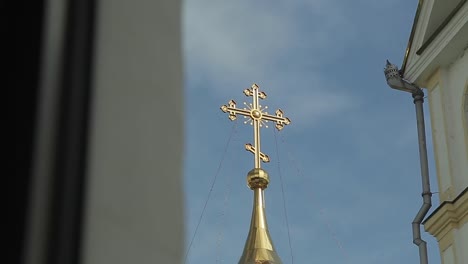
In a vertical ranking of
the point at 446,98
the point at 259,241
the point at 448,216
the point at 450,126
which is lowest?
the point at 448,216

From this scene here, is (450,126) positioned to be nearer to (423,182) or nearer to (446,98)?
(446,98)

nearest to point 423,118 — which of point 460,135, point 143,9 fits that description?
point 460,135

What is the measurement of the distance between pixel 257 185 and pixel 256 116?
4.09 ft

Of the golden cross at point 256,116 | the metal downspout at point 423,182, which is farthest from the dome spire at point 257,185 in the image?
the metal downspout at point 423,182

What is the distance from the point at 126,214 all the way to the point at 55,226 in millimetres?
112

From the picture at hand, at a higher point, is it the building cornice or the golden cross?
the golden cross

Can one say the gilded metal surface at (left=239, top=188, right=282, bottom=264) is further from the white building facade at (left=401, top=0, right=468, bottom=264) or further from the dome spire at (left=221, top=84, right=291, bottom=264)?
the white building facade at (left=401, top=0, right=468, bottom=264)

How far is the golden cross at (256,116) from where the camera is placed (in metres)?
18.6

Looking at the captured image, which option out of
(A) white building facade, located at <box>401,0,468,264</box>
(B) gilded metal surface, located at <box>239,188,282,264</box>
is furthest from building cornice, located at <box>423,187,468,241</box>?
(B) gilded metal surface, located at <box>239,188,282,264</box>

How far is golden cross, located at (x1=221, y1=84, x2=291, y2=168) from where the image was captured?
Answer: 18.6 metres

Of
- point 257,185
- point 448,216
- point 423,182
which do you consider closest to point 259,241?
point 257,185

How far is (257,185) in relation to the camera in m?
19.0

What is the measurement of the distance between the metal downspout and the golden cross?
6.60 m

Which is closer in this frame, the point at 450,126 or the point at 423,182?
the point at 450,126
